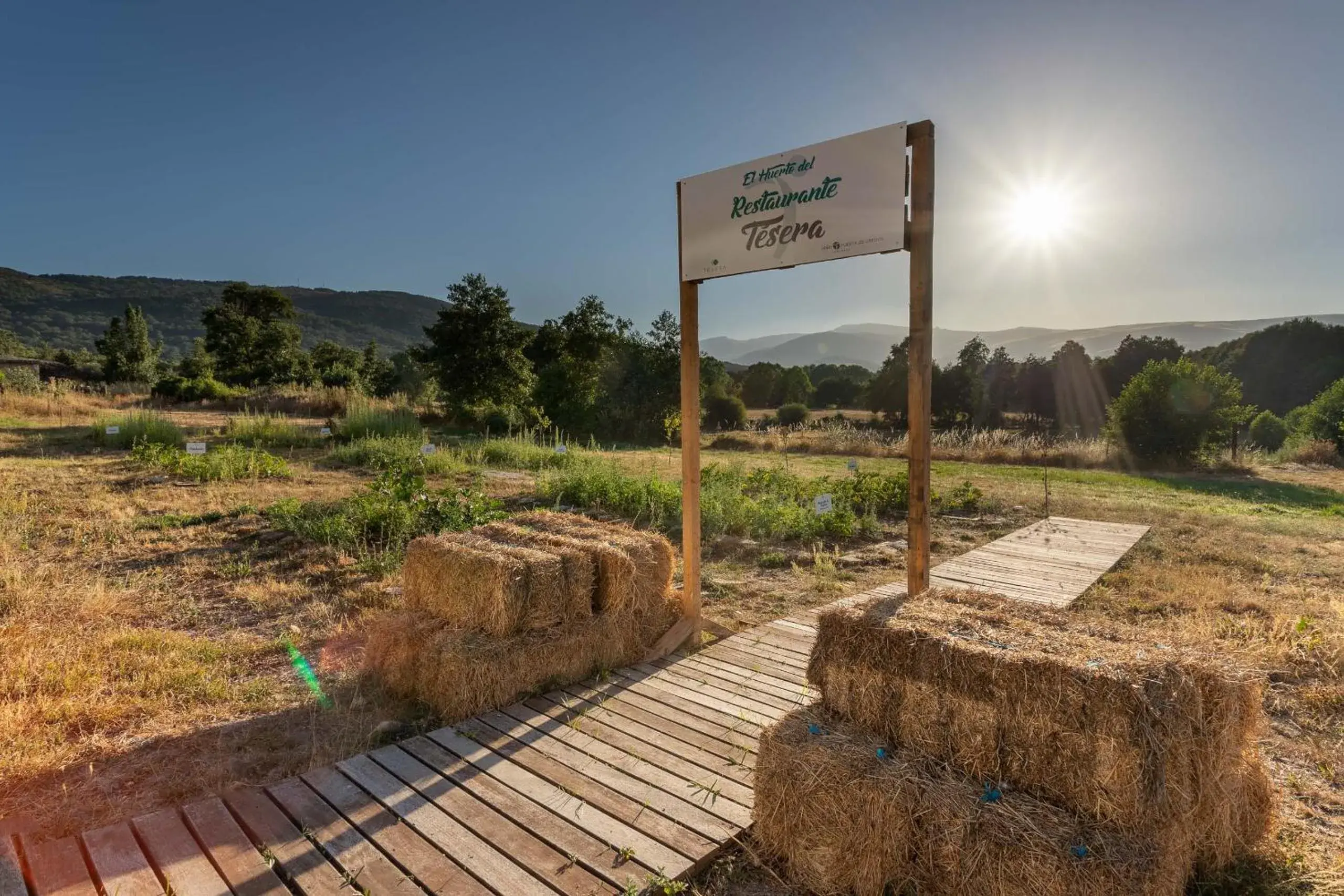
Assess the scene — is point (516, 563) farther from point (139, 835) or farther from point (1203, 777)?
point (1203, 777)

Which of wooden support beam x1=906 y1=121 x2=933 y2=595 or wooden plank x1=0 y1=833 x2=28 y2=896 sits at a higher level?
wooden support beam x1=906 y1=121 x2=933 y2=595

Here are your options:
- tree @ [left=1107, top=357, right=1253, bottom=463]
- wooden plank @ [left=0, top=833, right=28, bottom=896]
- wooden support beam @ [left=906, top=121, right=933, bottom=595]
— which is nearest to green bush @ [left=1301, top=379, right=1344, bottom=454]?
tree @ [left=1107, top=357, right=1253, bottom=463]

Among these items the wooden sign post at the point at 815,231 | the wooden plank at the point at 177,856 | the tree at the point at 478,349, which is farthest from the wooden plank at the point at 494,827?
the tree at the point at 478,349

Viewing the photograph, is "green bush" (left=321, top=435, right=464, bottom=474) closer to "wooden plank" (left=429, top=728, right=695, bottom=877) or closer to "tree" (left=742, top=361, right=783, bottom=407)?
"wooden plank" (left=429, top=728, right=695, bottom=877)

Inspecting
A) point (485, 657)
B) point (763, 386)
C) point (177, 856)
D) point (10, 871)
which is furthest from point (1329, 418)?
point (763, 386)

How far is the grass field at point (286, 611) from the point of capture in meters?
2.91

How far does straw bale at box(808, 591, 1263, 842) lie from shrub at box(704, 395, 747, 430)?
88.0 ft

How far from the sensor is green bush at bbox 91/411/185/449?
11953 mm

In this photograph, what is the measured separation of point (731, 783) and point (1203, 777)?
1603 mm

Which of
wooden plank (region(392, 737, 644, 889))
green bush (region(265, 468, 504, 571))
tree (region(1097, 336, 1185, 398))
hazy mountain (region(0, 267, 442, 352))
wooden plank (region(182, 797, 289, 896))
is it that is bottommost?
wooden plank (region(392, 737, 644, 889))

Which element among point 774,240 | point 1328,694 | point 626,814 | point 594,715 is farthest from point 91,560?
point 1328,694

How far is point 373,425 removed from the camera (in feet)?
46.4

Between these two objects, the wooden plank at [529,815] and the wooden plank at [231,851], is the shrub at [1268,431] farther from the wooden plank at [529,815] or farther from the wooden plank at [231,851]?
the wooden plank at [231,851]

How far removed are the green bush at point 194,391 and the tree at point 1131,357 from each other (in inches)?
1390
